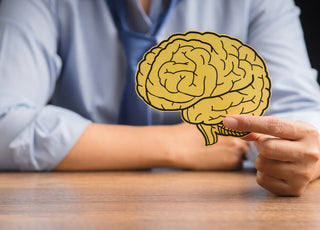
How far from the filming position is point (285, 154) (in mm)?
529

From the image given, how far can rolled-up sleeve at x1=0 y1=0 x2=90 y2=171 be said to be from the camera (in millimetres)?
773

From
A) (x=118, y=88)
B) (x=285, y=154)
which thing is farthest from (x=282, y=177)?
(x=118, y=88)

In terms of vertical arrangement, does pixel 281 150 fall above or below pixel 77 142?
above

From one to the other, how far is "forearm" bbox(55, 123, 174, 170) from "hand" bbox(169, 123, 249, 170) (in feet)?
0.10

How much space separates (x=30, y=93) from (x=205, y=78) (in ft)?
1.63

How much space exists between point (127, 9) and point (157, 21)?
88 millimetres

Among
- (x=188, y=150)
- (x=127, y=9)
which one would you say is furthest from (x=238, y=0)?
(x=188, y=150)

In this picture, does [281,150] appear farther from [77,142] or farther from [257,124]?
[77,142]

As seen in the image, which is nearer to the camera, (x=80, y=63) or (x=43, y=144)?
(x=43, y=144)

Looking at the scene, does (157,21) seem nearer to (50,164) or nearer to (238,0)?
(238,0)

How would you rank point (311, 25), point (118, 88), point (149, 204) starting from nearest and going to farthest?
point (149, 204), point (118, 88), point (311, 25)

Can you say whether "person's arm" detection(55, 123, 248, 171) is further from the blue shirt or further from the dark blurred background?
the dark blurred background

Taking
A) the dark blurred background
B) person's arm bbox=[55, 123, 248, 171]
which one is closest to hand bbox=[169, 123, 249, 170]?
person's arm bbox=[55, 123, 248, 171]

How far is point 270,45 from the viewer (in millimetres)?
939
